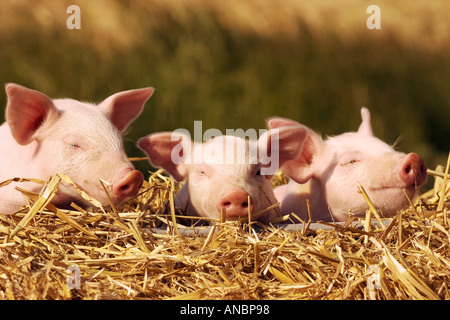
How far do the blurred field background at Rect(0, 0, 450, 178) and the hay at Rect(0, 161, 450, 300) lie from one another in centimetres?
295

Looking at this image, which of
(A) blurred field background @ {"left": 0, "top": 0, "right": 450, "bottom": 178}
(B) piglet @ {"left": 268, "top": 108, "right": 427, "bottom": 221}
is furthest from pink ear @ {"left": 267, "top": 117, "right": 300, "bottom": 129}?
(A) blurred field background @ {"left": 0, "top": 0, "right": 450, "bottom": 178}

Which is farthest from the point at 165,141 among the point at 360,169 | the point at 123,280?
the point at 123,280

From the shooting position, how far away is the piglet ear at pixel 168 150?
11.1ft

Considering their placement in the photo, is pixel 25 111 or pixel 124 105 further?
pixel 124 105

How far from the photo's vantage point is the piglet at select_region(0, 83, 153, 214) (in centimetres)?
293

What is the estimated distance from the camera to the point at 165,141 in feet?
11.2

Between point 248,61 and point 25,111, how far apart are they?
341 cm

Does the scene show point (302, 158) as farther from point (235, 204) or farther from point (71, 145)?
point (71, 145)

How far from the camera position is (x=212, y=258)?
2.51 m

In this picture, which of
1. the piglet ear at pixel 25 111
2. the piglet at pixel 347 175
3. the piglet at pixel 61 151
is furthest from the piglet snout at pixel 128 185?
the piglet at pixel 347 175

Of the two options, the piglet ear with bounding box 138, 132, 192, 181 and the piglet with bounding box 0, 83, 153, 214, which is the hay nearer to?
the piglet with bounding box 0, 83, 153, 214

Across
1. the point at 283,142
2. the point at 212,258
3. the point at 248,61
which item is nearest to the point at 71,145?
the point at 212,258

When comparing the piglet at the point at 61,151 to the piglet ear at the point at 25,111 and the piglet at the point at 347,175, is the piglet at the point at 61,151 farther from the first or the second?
the piglet at the point at 347,175

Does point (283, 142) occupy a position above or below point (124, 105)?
below
